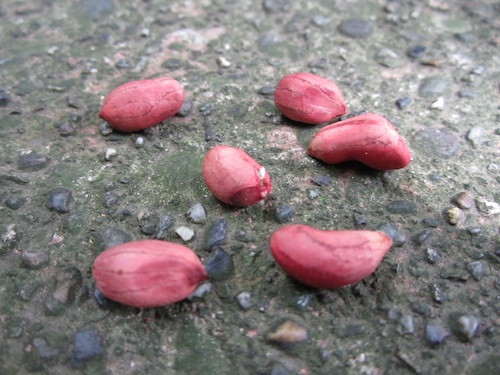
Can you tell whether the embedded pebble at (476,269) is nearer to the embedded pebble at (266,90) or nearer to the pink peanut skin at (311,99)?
the pink peanut skin at (311,99)

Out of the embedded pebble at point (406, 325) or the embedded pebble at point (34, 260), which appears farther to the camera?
the embedded pebble at point (34, 260)

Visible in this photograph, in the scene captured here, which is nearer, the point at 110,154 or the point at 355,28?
the point at 110,154

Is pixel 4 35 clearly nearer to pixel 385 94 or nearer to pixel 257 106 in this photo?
pixel 257 106

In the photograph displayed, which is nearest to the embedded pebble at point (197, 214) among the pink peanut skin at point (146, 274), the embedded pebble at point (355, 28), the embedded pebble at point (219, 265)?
the embedded pebble at point (219, 265)

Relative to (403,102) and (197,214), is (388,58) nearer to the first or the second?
(403,102)

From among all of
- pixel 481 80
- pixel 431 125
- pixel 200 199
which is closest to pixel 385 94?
pixel 431 125

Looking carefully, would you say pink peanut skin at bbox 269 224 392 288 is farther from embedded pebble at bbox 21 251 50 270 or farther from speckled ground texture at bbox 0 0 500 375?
embedded pebble at bbox 21 251 50 270

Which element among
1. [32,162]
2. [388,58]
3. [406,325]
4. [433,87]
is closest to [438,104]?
[433,87]

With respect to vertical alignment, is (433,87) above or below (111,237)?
above
